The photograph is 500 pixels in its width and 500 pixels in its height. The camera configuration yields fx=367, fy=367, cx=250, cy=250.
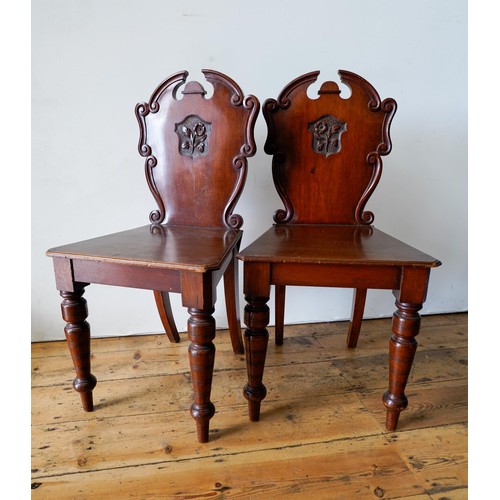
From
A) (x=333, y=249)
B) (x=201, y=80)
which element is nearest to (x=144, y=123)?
(x=201, y=80)

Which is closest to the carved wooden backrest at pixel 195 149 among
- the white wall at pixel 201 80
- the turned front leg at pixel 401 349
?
the white wall at pixel 201 80

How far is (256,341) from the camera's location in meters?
1.03

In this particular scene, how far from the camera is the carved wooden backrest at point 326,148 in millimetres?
1384

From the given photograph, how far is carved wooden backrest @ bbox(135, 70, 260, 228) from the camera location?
134 cm

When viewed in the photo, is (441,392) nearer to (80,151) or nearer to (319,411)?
(319,411)

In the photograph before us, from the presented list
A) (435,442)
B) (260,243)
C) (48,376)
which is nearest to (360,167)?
(260,243)

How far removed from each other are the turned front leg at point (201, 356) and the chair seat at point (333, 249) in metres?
0.19

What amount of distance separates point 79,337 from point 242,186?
74 cm

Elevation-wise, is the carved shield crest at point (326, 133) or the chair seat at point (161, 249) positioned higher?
the carved shield crest at point (326, 133)

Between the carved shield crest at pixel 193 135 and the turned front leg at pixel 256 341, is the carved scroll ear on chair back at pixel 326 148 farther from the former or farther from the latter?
the turned front leg at pixel 256 341

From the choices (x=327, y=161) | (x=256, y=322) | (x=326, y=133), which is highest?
(x=326, y=133)

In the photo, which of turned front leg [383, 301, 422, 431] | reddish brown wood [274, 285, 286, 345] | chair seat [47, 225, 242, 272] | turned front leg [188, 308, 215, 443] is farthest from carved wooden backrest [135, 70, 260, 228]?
turned front leg [383, 301, 422, 431]

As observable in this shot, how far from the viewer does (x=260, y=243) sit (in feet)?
3.64

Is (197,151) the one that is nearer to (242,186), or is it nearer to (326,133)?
(242,186)
